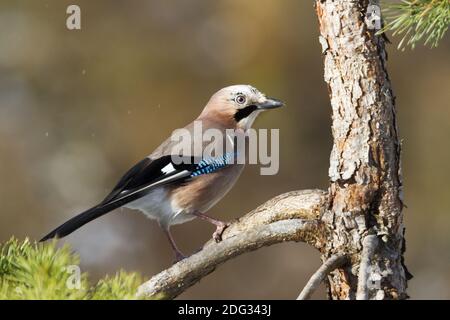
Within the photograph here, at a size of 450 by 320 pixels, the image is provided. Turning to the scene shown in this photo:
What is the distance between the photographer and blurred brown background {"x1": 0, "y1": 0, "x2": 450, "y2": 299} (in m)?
6.21

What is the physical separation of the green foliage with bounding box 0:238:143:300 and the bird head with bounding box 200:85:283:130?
1886 mm

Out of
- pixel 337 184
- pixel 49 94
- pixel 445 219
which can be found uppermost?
pixel 49 94

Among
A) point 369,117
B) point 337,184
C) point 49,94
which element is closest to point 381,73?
point 369,117

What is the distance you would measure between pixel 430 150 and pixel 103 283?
15.9ft

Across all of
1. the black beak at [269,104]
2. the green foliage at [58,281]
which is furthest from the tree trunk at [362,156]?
the black beak at [269,104]

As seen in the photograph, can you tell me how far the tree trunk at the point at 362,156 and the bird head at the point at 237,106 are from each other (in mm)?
1222

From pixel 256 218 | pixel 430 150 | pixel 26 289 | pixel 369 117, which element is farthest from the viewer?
pixel 430 150

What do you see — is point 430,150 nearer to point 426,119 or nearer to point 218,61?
point 426,119

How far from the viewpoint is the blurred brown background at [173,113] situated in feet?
20.4

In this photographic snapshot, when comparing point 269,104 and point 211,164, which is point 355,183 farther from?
point 269,104

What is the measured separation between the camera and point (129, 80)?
6.35 metres

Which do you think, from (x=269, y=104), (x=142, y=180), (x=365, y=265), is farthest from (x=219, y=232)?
(x=269, y=104)

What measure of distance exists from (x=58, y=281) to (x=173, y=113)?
4.53 meters

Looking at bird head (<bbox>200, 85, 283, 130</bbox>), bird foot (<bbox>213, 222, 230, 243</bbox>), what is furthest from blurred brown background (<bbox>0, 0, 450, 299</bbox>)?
bird foot (<bbox>213, 222, 230, 243</bbox>)
